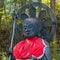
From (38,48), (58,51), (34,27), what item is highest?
(34,27)

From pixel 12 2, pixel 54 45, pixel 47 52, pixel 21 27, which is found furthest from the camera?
pixel 12 2

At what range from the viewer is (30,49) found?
11.6ft

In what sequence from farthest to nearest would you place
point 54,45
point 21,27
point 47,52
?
point 54,45, point 21,27, point 47,52

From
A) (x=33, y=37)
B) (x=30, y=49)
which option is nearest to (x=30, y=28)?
(x=33, y=37)

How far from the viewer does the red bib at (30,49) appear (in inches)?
138

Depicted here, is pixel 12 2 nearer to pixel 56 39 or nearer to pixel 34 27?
pixel 56 39

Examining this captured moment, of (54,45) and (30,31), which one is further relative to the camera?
(54,45)

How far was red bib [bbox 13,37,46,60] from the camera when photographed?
11.5 feet

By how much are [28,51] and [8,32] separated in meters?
1.72

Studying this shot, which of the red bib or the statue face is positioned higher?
the statue face

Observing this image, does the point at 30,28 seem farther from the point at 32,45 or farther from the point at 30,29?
the point at 32,45

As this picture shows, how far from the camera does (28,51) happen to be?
11.6ft

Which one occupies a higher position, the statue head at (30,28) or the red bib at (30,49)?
the statue head at (30,28)

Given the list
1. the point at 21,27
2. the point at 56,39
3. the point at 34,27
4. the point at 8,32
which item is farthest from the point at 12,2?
the point at 34,27
